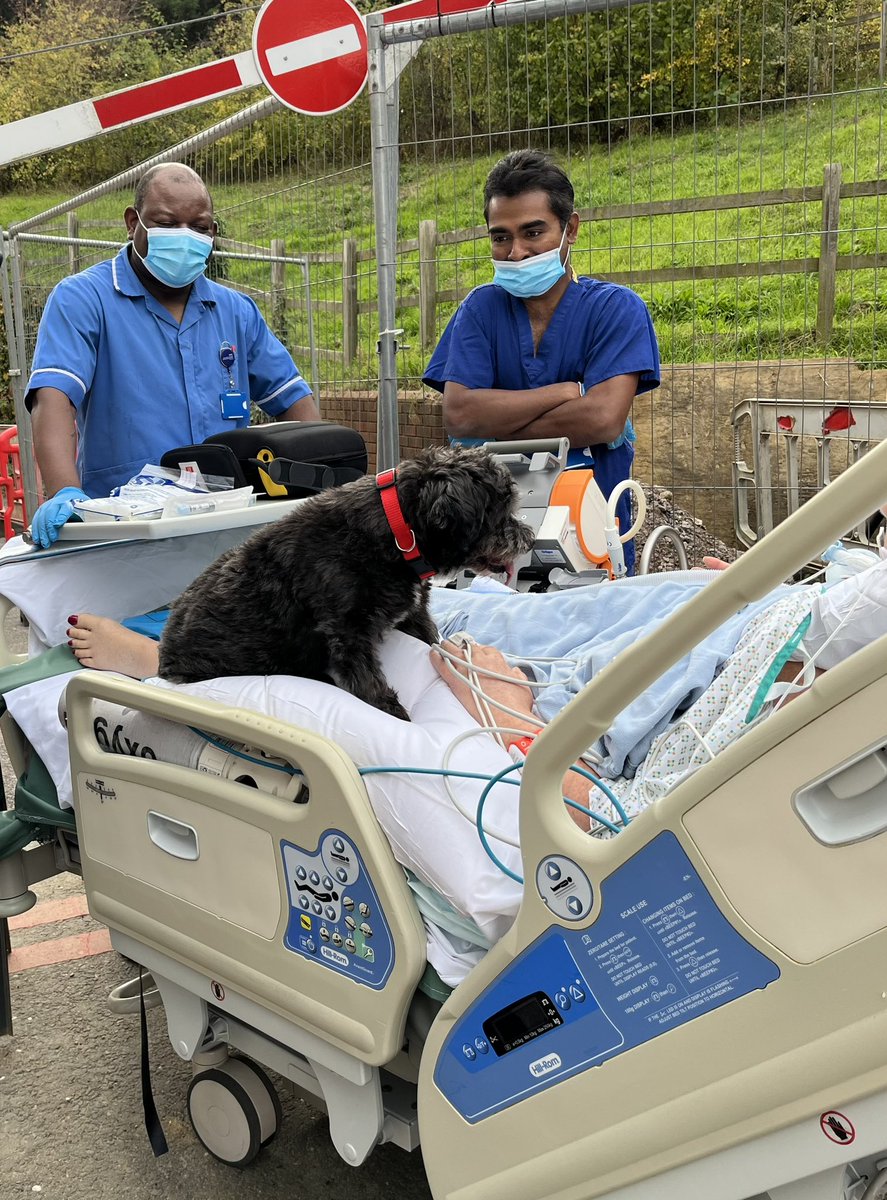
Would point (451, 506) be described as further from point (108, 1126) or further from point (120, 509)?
point (108, 1126)

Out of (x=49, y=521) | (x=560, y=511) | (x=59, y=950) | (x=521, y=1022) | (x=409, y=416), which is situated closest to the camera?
(x=521, y=1022)

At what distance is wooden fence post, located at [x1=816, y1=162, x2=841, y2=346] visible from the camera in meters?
4.53

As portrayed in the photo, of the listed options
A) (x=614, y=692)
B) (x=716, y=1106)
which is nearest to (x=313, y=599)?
(x=614, y=692)

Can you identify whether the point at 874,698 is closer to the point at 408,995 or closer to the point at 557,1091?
the point at 557,1091

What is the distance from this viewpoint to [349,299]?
16.9 ft

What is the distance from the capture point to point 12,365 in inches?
297

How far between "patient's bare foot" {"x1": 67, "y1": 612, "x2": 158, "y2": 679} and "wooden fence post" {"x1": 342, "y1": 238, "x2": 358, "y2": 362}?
316 cm

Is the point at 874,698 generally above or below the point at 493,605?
above

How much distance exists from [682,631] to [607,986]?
44 cm

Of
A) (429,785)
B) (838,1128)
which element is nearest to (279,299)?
(429,785)

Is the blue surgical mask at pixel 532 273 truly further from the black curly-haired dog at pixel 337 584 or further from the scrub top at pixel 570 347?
the black curly-haired dog at pixel 337 584

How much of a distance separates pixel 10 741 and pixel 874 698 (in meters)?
1.82

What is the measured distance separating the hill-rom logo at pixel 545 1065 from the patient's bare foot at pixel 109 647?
51.0 inches

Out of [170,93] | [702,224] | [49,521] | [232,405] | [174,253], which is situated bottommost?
[49,521]
